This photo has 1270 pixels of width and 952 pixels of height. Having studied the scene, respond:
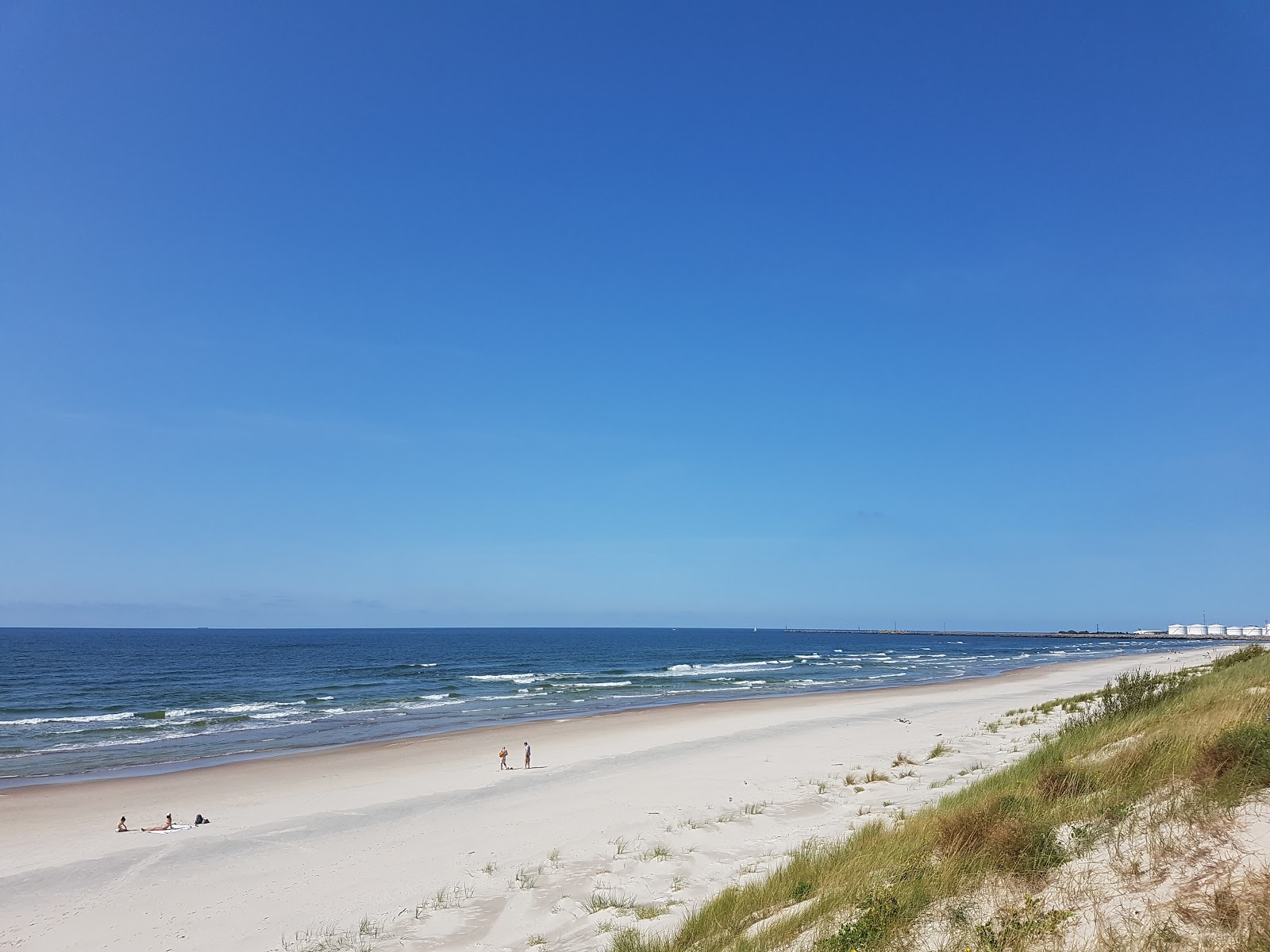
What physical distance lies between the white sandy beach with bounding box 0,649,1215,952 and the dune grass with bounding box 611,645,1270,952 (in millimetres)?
1741

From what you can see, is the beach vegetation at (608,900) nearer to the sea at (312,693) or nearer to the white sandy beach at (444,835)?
the white sandy beach at (444,835)

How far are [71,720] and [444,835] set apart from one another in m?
32.4

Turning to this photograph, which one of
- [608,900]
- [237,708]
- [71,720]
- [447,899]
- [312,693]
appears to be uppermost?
[608,900]

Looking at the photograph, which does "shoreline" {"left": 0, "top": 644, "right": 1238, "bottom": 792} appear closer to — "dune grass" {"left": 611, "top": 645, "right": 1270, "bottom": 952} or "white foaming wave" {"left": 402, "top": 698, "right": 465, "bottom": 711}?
"white foaming wave" {"left": 402, "top": 698, "right": 465, "bottom": 711}

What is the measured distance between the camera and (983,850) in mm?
6453

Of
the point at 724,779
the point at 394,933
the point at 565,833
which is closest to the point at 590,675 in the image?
the point at 724,779

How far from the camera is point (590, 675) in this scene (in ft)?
209

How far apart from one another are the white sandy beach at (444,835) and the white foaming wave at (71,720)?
1724cm

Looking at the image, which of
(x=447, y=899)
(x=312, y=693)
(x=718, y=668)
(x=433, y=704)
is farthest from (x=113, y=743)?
(x=718, y=668)

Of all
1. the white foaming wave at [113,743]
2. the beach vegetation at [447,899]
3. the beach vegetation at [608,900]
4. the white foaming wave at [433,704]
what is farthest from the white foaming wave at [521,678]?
the beach vegetation at [608,900]

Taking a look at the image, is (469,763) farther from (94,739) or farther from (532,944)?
(94,739)

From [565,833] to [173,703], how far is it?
38.7m

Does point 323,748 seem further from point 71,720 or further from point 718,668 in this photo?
point 718,668

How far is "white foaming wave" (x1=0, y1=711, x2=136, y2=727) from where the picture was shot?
1362 inches
